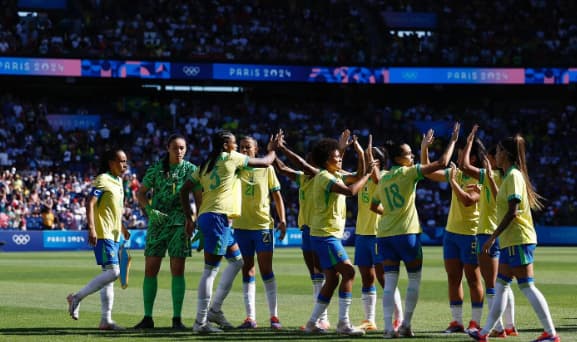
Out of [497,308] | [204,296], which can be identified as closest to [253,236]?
[204,296]

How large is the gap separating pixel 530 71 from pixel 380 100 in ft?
27.8

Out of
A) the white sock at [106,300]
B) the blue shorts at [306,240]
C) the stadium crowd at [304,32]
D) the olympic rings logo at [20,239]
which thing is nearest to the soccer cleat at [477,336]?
the blue shorts at [306,240]

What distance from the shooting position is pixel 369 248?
12117 mm

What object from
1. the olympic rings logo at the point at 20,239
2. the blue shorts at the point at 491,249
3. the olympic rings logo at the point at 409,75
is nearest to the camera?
the blue shorts at the point at 491,249

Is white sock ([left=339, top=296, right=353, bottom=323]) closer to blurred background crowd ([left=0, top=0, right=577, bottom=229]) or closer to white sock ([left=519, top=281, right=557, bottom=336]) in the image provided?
white sock ([left=519, top=281, right=557, bottom=336])

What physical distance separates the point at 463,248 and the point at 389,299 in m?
1.33

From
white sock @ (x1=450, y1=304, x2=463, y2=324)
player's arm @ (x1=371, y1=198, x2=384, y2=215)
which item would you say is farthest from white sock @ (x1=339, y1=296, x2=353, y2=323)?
white sock @ (x1=450, y1=304, x2=463, y2=324)

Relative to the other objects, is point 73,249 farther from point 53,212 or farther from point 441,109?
point 441,109

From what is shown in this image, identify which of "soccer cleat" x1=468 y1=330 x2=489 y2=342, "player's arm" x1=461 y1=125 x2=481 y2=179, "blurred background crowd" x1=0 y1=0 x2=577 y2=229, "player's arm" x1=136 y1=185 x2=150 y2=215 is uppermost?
"blurred background crowd" x1=0 y1=0 x2=577 y2=229

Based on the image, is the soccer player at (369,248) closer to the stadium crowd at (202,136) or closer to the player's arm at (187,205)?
the player's arm at (187,205)

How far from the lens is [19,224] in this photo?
39.1m

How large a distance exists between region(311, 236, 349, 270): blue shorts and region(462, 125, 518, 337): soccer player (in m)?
1.62

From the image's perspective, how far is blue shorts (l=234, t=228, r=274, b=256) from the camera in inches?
487

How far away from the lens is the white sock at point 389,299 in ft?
35.2
